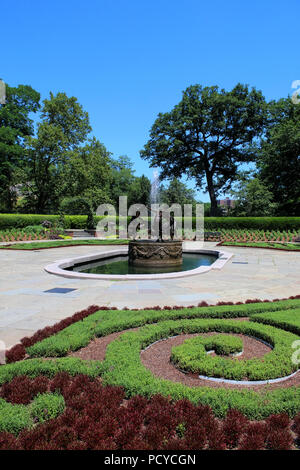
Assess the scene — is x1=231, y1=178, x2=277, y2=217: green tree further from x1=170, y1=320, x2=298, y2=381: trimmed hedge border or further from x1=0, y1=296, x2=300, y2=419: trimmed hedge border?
x1=170, y1=320, x2=298, y2=381: trimmed hedge border

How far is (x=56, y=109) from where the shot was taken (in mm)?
37906

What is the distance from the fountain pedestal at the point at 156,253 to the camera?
12047 mm

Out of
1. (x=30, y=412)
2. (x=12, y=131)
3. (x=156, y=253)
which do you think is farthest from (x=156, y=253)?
(x=12, y=131)

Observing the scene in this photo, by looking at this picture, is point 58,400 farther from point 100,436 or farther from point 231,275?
point 231,275

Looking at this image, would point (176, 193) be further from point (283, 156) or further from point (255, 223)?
point (255, 223)

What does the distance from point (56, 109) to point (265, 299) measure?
38.8 m

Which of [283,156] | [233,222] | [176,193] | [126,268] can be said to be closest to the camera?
[126,268]

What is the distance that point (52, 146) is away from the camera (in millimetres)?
35812

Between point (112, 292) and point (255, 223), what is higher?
point (255, 223)

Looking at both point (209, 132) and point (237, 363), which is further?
point (209, 132)

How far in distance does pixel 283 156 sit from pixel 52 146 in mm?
26700

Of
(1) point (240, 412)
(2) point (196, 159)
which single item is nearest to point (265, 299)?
(1) point (240, 412)

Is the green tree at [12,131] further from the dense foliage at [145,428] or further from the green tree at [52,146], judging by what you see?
the dense foliage at [145,428]

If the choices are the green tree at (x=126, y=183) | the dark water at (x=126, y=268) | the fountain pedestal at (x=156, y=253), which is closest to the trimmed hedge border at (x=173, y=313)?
the dark water at (x=126, y=268)
